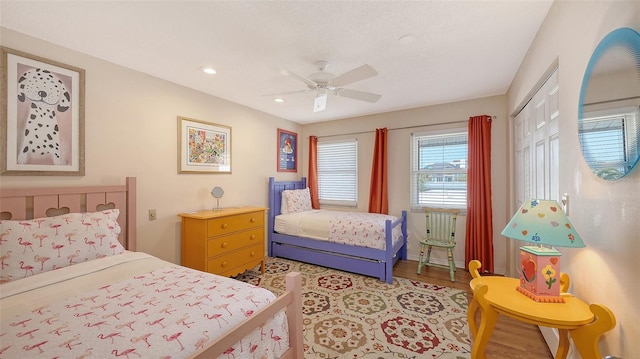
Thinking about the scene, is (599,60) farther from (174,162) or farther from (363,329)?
(174,162)

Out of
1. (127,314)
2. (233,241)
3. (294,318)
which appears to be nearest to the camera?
(127,314)

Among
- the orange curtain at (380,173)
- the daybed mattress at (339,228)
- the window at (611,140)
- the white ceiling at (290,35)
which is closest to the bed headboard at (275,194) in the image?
the daybed mattress at (339,228)

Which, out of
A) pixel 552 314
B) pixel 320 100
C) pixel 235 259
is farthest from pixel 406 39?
pixel 235 259

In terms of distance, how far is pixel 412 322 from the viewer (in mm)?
2209

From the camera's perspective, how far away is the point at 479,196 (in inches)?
132

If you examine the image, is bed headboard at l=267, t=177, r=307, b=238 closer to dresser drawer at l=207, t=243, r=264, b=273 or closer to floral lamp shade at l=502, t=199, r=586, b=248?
dresser drawer at l=207, t=243, r=264, b=273

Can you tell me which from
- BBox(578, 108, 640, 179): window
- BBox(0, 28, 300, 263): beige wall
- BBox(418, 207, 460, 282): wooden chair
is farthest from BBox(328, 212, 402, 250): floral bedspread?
BBox(578, 108, 640, 179): window

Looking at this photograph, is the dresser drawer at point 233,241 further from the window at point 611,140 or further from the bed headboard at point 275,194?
the window at point 611,140

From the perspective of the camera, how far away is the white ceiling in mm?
1635

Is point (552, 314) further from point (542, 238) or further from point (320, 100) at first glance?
point (320, 100)

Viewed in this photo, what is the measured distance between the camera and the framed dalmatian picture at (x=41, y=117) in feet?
6.01

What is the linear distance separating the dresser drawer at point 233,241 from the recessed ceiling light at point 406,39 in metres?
2.67

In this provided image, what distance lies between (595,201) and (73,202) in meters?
3.52

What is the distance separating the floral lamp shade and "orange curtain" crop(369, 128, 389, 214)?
8.91 ft
